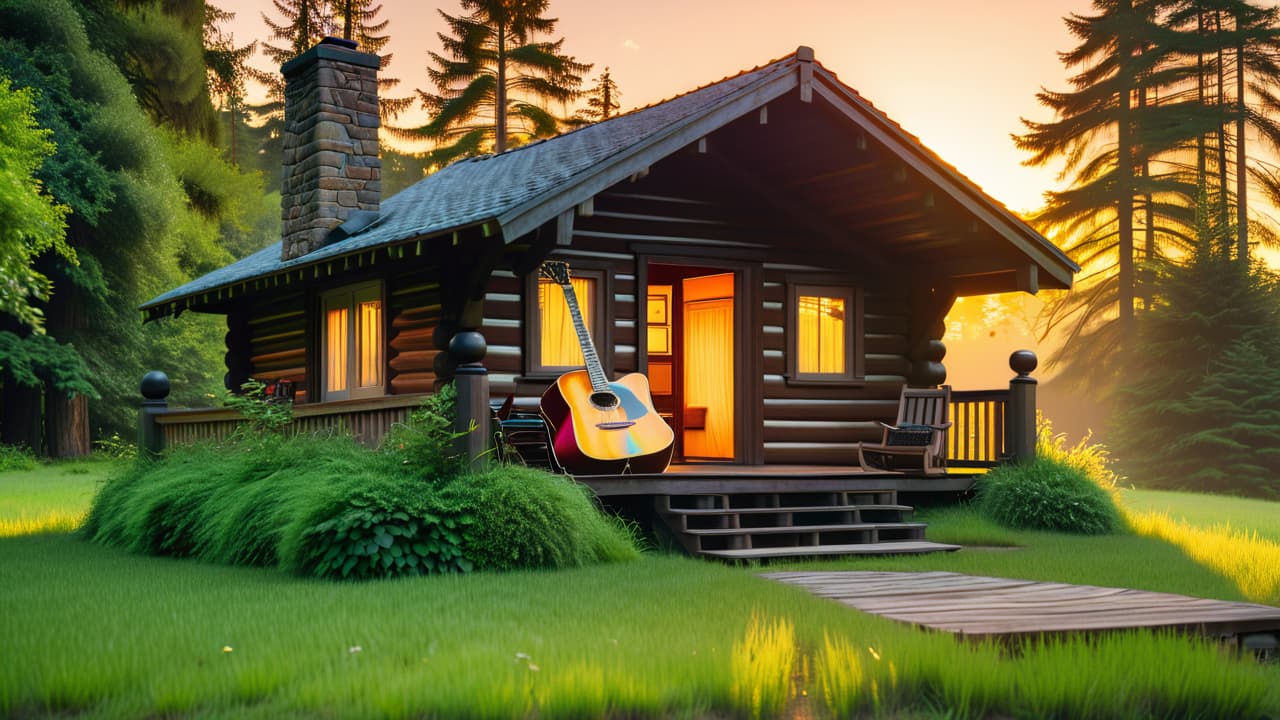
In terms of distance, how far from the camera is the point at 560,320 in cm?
1351

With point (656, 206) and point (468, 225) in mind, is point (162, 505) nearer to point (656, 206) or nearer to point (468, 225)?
point (468, 225)

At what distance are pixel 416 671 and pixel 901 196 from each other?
974 cm

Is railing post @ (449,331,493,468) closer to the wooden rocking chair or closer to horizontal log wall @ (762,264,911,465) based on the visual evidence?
the wooden rocking chair

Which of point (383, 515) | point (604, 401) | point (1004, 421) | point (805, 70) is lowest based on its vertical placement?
point (383, 515)

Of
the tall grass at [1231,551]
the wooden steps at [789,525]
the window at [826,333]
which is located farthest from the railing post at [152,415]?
the tall grass at [1231,551]

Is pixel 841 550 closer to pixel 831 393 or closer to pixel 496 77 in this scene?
pixel 831 393

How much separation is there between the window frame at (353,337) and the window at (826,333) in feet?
15.8

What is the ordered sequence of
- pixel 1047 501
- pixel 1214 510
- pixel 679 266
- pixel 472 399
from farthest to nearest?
pixel 1214 510, pixel 679 266, pixel 1047 501, pixel 472 399

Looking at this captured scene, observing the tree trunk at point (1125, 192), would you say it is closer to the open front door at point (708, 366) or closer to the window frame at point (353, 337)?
the open front door at point (708, 366)

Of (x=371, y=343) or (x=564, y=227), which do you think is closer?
(x=564, y=227)

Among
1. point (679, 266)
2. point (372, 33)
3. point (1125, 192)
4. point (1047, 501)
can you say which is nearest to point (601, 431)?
point (679, 266)

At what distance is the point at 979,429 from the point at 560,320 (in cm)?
519

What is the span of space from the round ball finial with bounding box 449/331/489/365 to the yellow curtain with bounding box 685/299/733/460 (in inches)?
208

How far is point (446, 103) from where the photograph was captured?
110 ft
